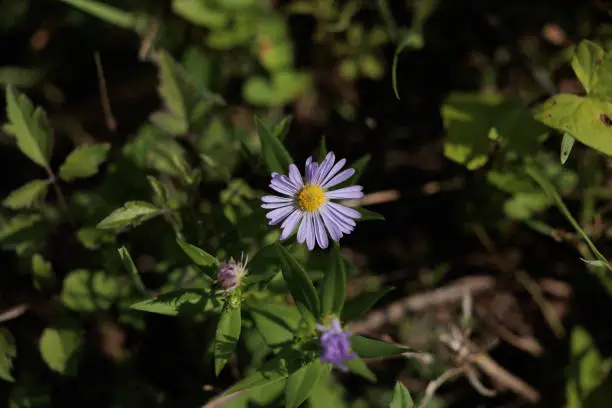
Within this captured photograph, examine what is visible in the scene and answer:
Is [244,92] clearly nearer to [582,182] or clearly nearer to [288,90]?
[288,90]

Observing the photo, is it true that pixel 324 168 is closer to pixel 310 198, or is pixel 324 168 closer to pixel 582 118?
pixel 310 198

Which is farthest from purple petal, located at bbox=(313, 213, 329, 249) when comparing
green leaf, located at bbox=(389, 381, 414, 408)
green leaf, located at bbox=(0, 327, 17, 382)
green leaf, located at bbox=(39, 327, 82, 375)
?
green leaf, located at bbox=(0, 327, 17, 382)

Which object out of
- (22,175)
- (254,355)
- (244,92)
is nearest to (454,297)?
(254,355)

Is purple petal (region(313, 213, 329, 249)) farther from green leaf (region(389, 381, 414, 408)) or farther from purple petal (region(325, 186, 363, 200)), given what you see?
green leaf (region(389, 381, 414, 408))

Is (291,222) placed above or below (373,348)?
above

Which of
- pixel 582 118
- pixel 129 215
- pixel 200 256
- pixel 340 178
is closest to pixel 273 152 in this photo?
pixel 340 178

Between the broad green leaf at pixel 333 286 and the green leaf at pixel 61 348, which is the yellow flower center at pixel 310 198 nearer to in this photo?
the broad green leaf at pixel 333 286
